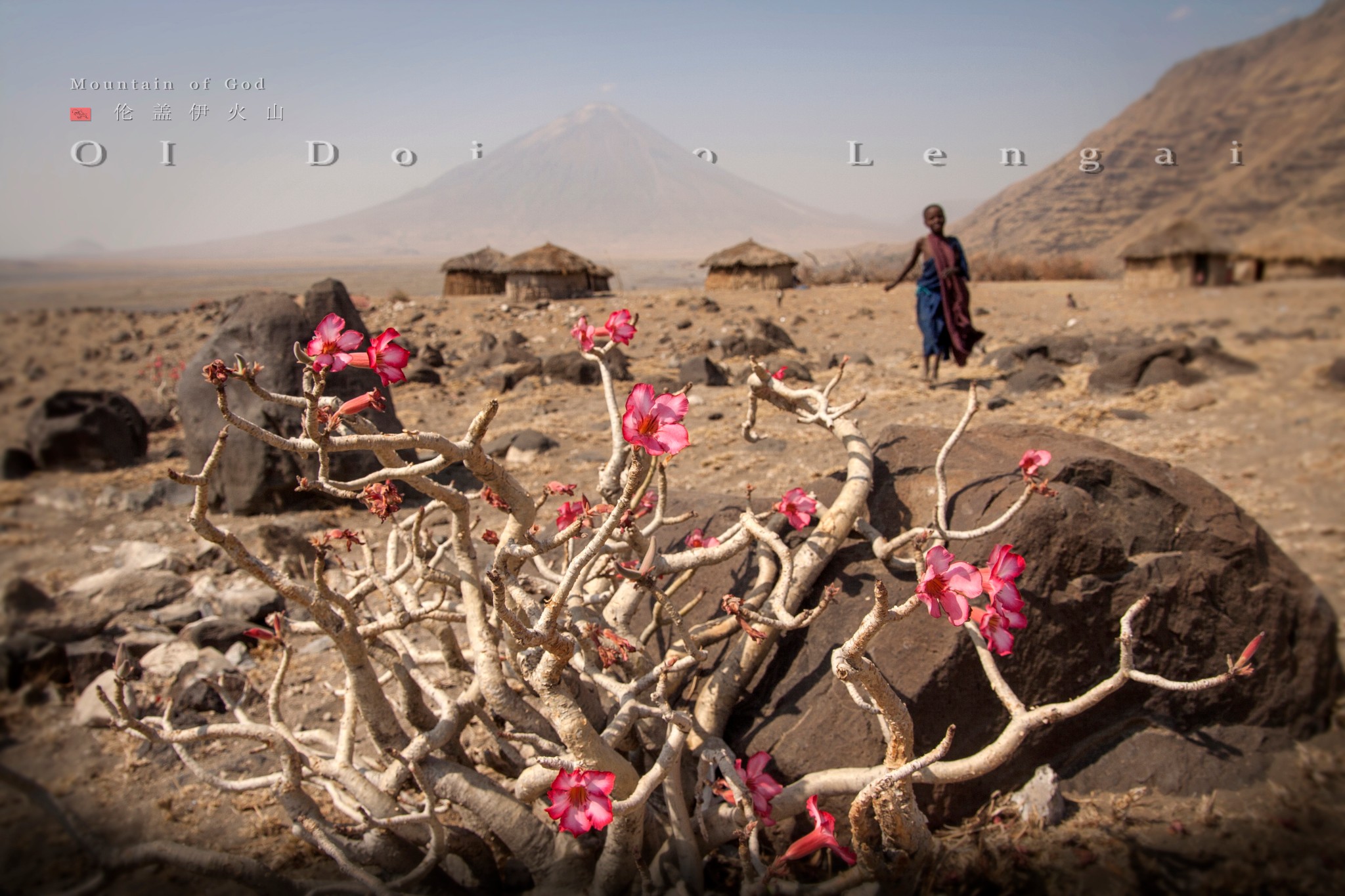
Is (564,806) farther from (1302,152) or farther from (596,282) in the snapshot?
(596,282)

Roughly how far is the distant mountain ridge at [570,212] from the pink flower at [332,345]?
0.37m

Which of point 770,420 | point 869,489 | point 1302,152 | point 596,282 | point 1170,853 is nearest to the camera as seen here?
point 1170,853

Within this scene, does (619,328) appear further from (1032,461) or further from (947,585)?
(1032,461)

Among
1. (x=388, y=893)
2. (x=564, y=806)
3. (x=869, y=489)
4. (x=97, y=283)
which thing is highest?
(x=97, y=283)

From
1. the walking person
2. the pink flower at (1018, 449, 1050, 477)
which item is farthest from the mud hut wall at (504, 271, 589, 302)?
the pink flower at (1018, 449, 1050, 477)

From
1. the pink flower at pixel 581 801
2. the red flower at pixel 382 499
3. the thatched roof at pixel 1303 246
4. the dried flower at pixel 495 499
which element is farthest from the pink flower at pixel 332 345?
the thatched roof at pixel 1303 246

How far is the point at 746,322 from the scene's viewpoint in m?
13.8

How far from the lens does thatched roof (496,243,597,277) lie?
66.5 ft

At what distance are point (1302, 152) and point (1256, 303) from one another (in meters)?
10.1

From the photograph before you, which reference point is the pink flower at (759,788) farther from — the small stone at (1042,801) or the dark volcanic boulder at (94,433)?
the dark volcanic boulder at (94,433)

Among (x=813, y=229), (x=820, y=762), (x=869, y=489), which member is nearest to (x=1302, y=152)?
(x=869, y=489)

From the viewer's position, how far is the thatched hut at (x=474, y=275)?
22109 mm

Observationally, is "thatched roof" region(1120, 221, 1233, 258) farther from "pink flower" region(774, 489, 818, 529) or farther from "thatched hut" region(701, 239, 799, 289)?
"pink flower" region(774, 489, 818, 529)

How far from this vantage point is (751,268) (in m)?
20.4
